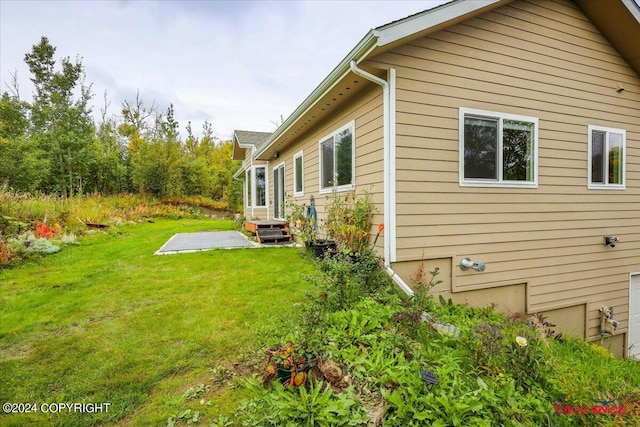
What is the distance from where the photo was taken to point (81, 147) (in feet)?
47.4

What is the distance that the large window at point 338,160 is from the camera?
5027mm

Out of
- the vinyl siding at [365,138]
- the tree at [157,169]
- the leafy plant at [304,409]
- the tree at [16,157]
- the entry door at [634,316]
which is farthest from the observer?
the tree at [157,169]

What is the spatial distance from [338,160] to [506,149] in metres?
2.73

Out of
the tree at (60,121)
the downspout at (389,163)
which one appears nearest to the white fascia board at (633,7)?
the downspout at (389,163)

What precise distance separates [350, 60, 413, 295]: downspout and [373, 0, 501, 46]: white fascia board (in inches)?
17.7

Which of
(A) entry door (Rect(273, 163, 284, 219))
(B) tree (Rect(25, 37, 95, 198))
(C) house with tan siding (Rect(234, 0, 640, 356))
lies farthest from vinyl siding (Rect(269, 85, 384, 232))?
(B) tree (Rect(25, 37, 95, 198))

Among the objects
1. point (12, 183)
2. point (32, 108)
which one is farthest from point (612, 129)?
point (32, 108)

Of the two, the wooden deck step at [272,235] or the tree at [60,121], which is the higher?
the tree at [60,121]

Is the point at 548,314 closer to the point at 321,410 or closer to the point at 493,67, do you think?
the point at 493,67

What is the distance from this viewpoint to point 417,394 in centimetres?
185

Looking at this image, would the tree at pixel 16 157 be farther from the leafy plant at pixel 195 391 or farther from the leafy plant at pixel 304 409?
the leafy plant at pixel 304 409

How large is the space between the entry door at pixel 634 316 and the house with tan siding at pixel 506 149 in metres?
0.04

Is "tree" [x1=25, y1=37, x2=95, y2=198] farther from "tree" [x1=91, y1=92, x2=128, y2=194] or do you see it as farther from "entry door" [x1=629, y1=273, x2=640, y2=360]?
"entry door" [x1=629, y1=273, x2=640, y2=360]

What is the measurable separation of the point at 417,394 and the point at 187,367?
1.79 metres
